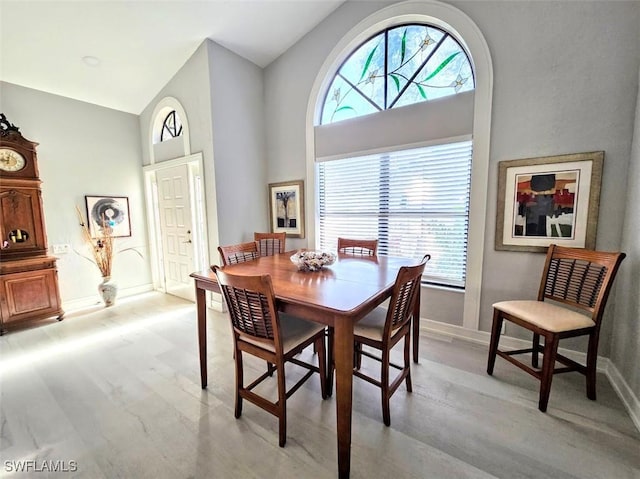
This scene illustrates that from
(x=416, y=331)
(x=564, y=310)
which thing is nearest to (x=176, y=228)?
(x=416, y=331)

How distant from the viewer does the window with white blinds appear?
2656mm

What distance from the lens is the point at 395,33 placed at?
2857mm

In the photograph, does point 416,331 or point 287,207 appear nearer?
point 416,331

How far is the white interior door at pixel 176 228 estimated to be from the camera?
3691 mm

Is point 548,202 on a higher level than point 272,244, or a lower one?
higher

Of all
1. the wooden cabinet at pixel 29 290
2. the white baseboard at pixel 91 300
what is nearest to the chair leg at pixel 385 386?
the wooden cabinet at pixel 29 290

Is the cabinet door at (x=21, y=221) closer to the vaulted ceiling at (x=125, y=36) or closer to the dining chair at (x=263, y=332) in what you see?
the vaulted ceiling at (x=125, y=36)

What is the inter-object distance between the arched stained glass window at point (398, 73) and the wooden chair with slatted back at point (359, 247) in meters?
1.52

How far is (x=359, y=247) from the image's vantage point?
2.75 meters

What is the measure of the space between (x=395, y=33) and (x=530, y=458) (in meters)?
3.69

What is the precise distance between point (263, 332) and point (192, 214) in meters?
2.75

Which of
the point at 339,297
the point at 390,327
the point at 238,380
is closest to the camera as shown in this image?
the point at 339,297

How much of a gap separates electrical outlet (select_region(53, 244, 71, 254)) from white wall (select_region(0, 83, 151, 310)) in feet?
0.18

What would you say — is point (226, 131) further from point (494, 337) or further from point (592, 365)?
point (592, 365)
